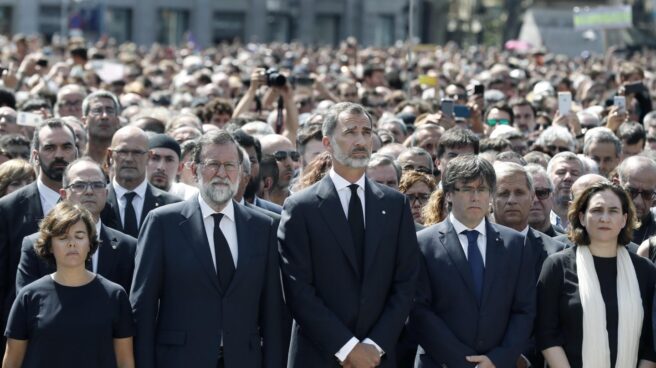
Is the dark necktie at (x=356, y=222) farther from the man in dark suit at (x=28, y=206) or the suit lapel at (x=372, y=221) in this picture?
the man in dark suit at (x=28, y=206)

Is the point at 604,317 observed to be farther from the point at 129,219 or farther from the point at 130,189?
the point at 130,189

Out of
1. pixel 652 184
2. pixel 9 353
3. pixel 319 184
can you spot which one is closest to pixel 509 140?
pixel 652 184

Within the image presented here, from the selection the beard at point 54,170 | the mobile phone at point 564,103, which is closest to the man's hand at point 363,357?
the beard at point 54,170

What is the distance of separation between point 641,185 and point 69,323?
176 inches

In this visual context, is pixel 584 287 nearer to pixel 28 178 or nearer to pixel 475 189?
pixel 475 189

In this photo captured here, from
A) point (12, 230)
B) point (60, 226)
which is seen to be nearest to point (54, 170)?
point (12, 230)

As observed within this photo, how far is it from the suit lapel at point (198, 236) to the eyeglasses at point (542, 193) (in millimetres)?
2827

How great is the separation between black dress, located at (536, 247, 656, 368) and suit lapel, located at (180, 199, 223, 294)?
190cm

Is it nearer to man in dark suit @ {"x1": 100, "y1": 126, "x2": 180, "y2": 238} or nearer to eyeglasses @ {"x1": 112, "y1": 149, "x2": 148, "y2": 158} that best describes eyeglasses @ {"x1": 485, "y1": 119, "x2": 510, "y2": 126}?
man in dark suit @ {"x1": 100, "y1": 126, "x2": 180, "y2": 238}

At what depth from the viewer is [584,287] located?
7773mm

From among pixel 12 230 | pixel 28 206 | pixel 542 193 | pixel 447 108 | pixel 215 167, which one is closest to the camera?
pixel 215 167

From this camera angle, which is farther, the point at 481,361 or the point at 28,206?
the point at 28,206

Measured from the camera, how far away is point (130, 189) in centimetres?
941

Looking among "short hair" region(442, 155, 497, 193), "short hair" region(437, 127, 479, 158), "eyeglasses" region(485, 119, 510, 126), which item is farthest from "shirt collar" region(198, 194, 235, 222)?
"eyeglasses" region(485, 119, 510, 126)
